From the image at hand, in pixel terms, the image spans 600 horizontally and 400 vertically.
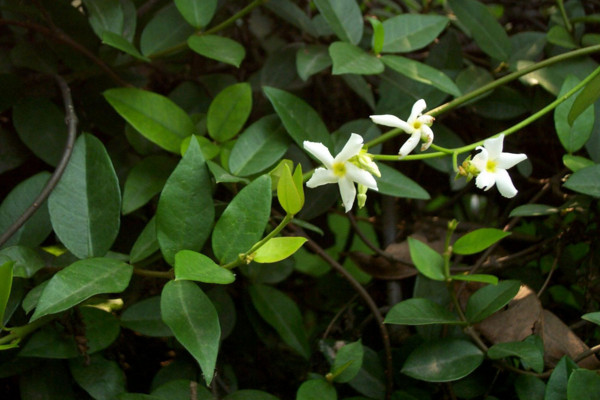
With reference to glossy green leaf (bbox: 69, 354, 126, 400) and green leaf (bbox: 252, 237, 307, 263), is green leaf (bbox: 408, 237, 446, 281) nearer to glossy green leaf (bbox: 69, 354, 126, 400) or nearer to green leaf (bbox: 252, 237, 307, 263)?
green leaf (bbox: 252, 237, 307, 263)

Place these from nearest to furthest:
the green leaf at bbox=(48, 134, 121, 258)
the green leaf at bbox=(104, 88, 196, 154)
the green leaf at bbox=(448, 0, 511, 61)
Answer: the green leaf at bbox=(48, 134, 121, 258), the green leaf at bbox=(104, 88, 196, 154), the green leaf at bbox=(448, 0, 511, 61)

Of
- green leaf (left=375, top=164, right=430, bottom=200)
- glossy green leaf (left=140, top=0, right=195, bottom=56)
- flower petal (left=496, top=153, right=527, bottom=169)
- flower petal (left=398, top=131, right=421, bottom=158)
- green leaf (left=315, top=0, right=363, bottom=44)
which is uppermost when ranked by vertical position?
glossy green leaf (left=140, top=0, right=195, bottom=56)

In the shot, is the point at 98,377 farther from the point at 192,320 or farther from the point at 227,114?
the point at 227,114

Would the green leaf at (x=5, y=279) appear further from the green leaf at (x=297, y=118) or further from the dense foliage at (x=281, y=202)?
the green leaf at (x=297, y=118)

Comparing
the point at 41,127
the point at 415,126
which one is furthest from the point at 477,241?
the point at 41,127

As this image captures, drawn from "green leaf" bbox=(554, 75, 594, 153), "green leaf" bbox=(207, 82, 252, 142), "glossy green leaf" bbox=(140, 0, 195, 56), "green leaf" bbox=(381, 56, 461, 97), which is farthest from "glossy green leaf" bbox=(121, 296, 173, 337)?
"green leaf" bbox=(554, 75, 594, 153)

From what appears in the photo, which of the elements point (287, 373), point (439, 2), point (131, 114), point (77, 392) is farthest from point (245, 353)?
point (439, 2)
